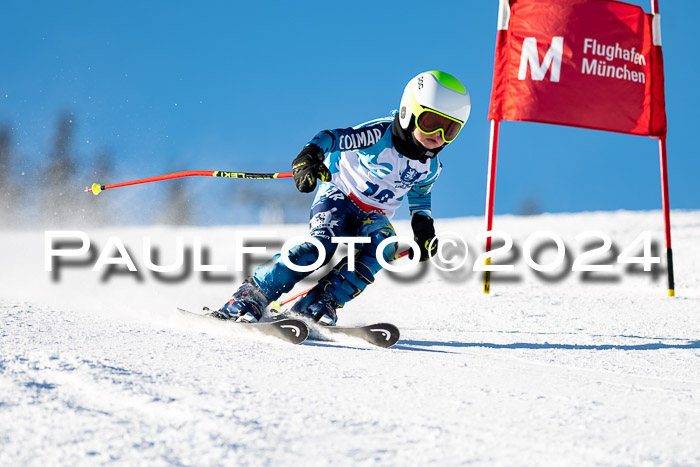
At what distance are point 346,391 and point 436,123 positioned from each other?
1.92 metres

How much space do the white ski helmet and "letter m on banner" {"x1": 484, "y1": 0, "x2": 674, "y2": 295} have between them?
2675mm

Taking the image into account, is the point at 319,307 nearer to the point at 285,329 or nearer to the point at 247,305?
the point at 247,305

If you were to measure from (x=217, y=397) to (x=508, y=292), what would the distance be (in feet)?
15.1

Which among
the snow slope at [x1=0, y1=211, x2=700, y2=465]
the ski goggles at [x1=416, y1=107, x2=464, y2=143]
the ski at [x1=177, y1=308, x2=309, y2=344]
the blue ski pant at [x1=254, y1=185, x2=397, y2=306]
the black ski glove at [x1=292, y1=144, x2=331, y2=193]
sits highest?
the ski goggles at [x1=416, y1=107, x2=464, y2=143]

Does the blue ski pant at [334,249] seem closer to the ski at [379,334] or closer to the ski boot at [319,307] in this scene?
the ski boot at [319,307]

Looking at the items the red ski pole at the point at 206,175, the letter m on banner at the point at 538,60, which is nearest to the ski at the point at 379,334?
the red ski pole at the point at 206,175

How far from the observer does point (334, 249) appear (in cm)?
363

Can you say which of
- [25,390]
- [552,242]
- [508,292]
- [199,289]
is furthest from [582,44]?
[25,390]

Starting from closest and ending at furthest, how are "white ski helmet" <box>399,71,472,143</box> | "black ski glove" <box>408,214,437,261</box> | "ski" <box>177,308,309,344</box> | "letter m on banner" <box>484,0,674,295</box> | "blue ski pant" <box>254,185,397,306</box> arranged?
"ski" <box>177,308,309,344</box>, "white ski helmet" <box>399,71,472,143</box>, "blue ski pant" <box>254,185,397,306</box>, "black ski glove" <box>408,214,437,261</box>, "letter m on banner" <box>484,0,674,295</box>

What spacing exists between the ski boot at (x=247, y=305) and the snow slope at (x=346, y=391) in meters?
0.13

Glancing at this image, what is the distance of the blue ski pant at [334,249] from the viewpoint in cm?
353

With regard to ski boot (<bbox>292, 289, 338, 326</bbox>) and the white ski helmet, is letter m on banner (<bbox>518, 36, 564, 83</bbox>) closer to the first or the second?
the white ski helmet

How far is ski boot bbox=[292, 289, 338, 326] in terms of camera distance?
3.57 m

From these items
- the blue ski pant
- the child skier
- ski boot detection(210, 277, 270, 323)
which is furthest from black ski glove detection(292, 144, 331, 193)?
ski boot detection(210, 277, 270, 323)
